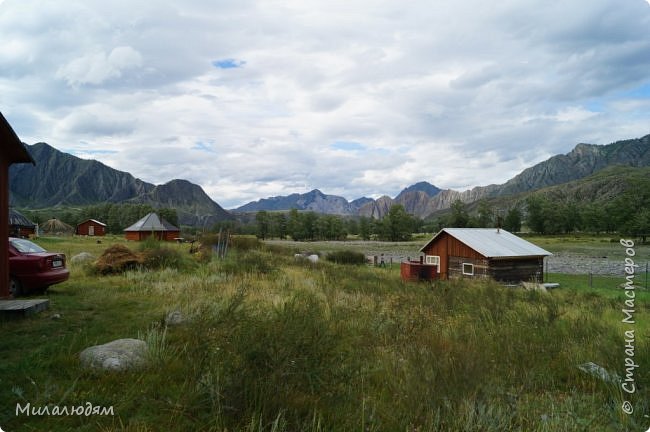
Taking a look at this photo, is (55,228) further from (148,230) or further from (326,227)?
(326,227)

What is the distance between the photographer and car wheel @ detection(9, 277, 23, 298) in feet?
28.8

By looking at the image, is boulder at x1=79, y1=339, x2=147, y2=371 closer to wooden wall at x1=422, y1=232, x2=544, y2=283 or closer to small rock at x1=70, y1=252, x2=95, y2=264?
small rock at x1=70, y1=252, x2=95, y2=264

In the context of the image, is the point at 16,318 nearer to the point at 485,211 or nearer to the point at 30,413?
the point at 30,413

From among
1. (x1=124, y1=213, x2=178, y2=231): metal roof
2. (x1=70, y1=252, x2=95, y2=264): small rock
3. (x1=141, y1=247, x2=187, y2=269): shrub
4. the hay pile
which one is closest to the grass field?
the hay pile

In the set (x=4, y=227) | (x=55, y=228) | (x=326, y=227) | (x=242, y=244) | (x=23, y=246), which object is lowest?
(x=242, y=244)

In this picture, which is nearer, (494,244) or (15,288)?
(15,288)

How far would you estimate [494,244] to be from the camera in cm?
2431

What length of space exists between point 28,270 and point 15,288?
53 cm

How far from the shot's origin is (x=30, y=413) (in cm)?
329

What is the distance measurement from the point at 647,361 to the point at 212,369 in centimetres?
570

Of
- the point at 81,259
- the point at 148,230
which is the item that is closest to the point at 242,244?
the point at 81,259

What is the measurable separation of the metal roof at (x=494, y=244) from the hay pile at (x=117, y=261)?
18971mm

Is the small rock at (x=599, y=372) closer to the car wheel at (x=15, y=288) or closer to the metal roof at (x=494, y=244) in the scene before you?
the car wheel at (x=15, y=288)

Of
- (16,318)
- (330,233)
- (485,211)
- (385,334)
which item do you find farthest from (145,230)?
(485,211)
